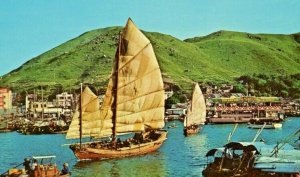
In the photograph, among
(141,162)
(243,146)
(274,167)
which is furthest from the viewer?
(141,162)

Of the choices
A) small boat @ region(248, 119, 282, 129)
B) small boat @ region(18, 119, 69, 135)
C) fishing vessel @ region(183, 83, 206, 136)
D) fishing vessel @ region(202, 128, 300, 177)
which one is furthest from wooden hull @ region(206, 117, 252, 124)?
fishing vessel @ region(202, 128, 300, 177)

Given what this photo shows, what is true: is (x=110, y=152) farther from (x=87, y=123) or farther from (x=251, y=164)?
(x=251, y=164)

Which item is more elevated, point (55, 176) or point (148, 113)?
point (148, 113)

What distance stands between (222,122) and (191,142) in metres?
77.3

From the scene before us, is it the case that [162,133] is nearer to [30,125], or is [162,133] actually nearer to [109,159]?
[109,159]

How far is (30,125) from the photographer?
518ft

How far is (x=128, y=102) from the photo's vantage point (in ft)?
257

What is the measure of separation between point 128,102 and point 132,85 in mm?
2303

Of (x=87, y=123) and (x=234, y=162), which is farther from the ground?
(x=87, y=123)

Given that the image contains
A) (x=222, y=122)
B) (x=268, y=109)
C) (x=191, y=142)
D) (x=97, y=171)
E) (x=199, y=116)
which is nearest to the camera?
(x=97, y=171)

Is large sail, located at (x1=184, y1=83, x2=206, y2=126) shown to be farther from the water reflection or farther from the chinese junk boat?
the water reflection

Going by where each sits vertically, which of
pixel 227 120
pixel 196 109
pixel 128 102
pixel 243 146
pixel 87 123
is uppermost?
pixel 196 109

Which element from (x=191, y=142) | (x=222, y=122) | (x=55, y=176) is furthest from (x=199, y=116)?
(x=55, y=176)

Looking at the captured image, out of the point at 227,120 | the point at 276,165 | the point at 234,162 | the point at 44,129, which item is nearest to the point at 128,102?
the point at 234,162
